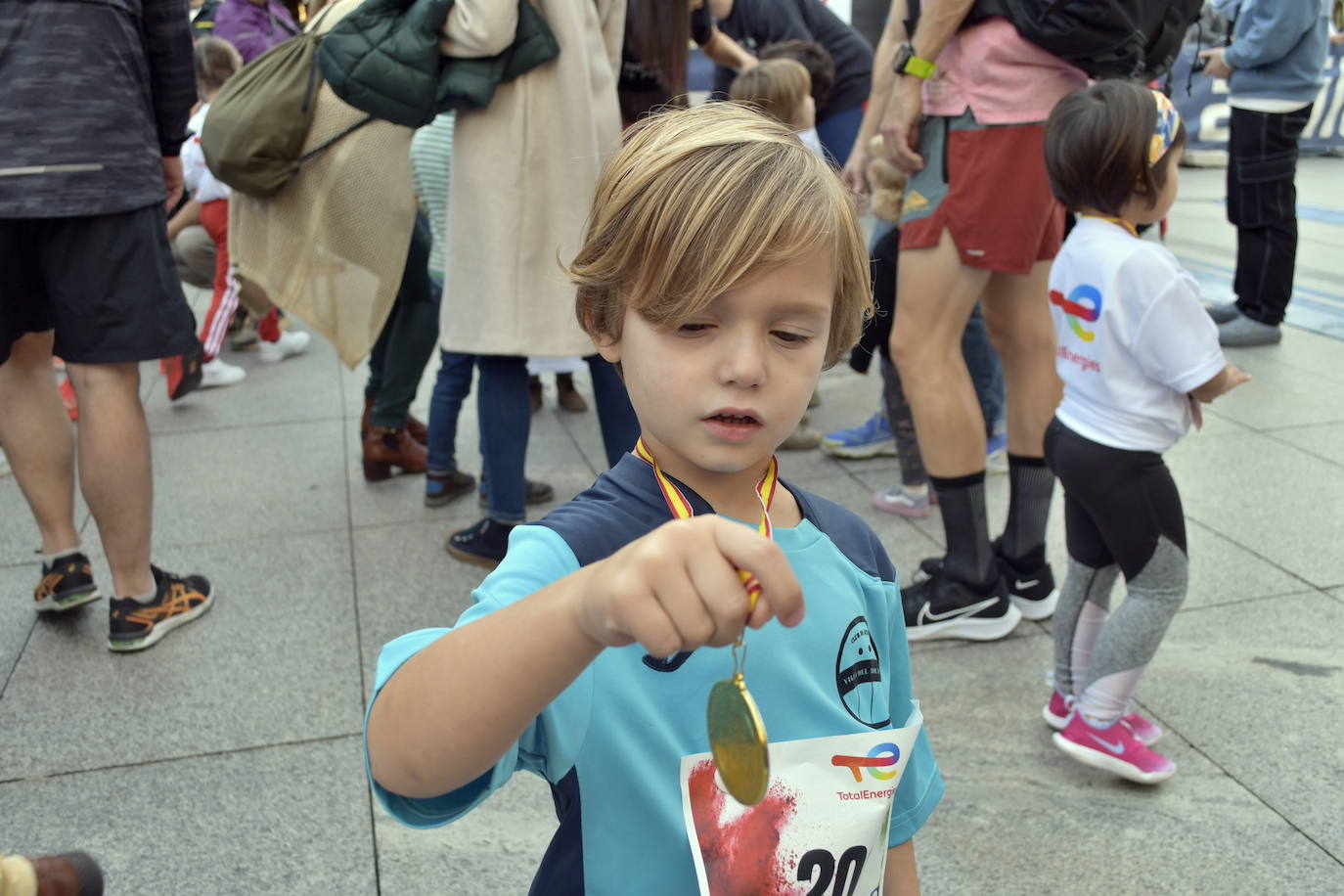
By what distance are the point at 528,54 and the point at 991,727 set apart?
7.05 feet

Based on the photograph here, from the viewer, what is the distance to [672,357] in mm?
1211

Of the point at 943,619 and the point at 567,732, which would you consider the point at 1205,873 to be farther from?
the point at 567,732

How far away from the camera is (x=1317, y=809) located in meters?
2.63

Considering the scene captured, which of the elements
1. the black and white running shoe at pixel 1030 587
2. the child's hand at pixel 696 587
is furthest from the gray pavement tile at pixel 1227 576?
the child's hand at pixel 696 587

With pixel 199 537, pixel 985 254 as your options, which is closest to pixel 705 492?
pixel 985 254

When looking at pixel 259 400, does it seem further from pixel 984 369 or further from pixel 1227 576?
pixel 1227 576

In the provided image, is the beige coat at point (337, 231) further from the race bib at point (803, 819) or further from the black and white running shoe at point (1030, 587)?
the race bib at point (803, 819)

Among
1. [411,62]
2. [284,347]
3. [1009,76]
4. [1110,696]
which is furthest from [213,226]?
[1110,696]

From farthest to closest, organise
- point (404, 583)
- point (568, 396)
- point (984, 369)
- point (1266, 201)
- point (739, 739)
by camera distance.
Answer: point (1266, 201) < point (568, 396) < point (984, 369) < point (404, 583) < point (739, 739)

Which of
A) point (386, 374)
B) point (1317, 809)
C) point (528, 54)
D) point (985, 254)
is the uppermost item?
point (528, 54)

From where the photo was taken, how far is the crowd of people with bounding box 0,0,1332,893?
117cm

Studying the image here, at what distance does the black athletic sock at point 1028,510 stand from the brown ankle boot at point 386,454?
2284 millimetres

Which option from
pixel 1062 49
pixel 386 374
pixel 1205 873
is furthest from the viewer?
pixel 386 374

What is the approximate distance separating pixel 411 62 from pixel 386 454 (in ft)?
6.38
